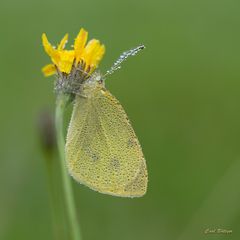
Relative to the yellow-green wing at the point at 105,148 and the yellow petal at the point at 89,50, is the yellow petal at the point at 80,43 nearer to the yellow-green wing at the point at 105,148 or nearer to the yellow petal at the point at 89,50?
the yellow petal at the point at 89,50

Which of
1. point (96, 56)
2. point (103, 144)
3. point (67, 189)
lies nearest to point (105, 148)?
point (103, 144)

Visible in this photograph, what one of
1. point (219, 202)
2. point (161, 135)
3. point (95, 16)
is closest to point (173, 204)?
point (219, 202)

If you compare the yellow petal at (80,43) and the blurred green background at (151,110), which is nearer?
the yellow petal at (80,43)

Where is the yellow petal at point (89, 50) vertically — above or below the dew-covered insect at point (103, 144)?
above

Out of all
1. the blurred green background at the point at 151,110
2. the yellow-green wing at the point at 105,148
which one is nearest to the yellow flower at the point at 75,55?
the yellow-green wing at the point at 105,148

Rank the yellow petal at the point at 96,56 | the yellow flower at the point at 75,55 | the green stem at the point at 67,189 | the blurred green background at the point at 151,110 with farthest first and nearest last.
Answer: the blurred green background at the point at 151,110 → the yellow petal at the point at 96,56 → the yellow flower at the point at 75,55 → the green stem at the point at 67,189

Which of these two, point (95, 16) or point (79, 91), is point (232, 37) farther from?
point (79, 91)
